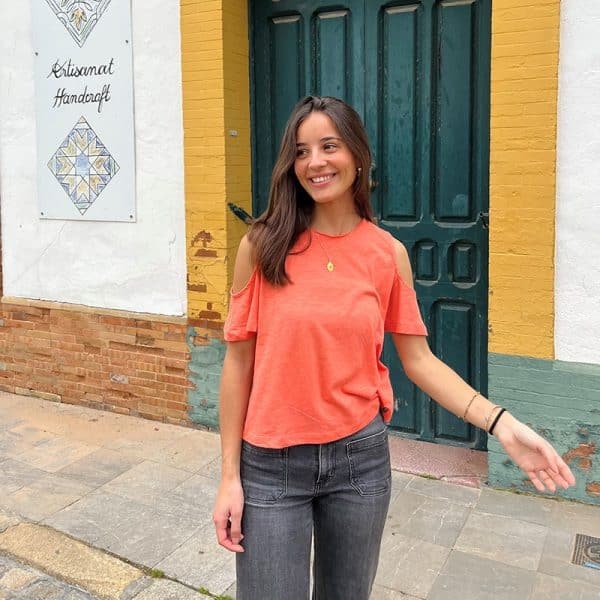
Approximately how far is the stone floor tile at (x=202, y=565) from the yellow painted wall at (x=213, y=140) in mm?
1732

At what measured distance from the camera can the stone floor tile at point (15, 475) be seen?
450 cm

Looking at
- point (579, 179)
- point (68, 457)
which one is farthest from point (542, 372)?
point (68, 457)

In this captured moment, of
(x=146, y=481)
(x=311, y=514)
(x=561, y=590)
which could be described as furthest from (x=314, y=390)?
(x=146, y=481)

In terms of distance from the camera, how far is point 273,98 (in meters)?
5.19

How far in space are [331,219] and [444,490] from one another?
103 inches

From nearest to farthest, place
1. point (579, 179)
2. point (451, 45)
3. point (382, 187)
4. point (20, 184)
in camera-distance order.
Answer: point (579, 179) → point (451, 45) → point (382, 187) → point (20, 184)

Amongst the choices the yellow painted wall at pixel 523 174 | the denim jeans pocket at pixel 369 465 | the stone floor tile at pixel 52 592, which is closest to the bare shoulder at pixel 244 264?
the denim jeans pocket at pixel 369 465

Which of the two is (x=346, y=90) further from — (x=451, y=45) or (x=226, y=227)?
(x=226, y=227)

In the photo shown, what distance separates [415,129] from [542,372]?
5.41ft

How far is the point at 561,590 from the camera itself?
3.35m

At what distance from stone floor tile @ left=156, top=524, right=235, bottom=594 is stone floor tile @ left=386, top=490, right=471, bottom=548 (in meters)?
0.87

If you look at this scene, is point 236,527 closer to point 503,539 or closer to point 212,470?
point 503,539

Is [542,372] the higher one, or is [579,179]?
[579,179]

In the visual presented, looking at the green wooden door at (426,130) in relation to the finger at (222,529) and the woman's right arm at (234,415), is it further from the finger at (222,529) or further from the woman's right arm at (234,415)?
the finger at (222,529)
